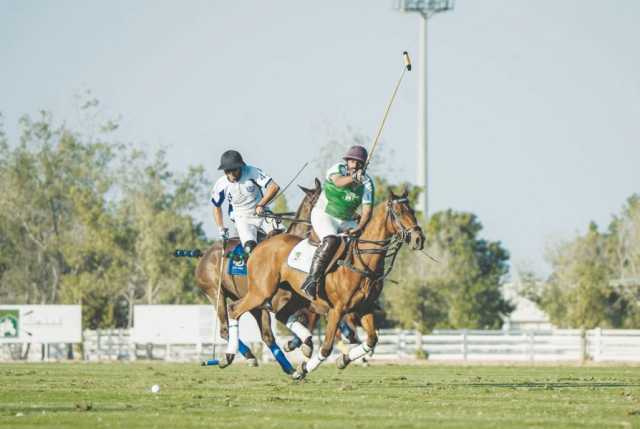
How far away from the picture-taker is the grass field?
12227 mm

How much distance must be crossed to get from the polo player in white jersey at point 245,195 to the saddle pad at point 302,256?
1657mm

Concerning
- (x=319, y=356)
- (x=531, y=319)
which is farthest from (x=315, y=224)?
(x=531, y=319)

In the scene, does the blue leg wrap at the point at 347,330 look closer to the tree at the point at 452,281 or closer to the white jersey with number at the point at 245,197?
the white jersey with number at the point at 245,197

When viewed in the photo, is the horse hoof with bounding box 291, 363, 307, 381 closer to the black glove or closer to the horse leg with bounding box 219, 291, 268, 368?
the horse leg with bounding box 219, 291, 268, 368

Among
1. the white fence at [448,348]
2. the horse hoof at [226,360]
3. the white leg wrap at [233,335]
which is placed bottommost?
the white fence at [448,348]

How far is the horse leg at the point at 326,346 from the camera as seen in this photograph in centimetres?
1745

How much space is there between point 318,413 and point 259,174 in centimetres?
825

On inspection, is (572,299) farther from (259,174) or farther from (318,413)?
(318,413)

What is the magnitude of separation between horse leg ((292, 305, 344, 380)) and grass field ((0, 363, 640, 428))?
0.23m

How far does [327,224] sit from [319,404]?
463cm

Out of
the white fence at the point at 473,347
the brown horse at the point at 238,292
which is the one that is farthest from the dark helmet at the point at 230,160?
the white fence at the point at 473,347

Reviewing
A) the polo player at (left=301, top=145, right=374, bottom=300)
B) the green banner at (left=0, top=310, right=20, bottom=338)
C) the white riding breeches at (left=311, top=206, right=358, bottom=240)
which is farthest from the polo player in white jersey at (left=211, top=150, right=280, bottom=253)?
the green banner at (left=0, top=310, right=20, bottom=338)

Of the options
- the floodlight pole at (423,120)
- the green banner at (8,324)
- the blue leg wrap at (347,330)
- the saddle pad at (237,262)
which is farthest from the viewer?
the floodlight pole at (423,120)

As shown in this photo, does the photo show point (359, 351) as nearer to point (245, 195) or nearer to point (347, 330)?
point (245, 195)
